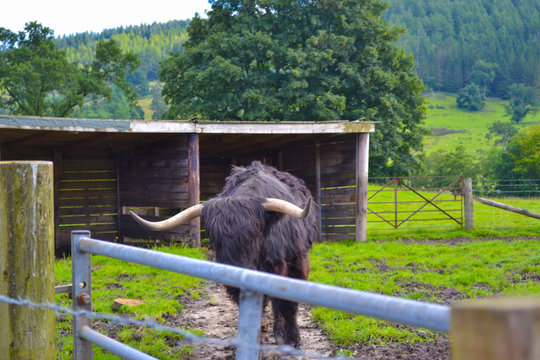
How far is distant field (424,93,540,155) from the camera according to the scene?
234ft

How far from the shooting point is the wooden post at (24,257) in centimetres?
252

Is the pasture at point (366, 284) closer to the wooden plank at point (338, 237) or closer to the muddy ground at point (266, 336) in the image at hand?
the muddy ground at point (266, 336)

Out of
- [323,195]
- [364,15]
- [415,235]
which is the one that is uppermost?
[364,15]

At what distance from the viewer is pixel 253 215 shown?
4.29 m

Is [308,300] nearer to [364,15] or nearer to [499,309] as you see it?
[499,309]

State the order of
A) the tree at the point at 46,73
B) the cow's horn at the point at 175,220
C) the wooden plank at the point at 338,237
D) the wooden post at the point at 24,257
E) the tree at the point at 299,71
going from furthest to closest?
the tree at the point at 46,73 → the tree at the point at 299,71 → the wooden plank at the point at 338,237 → the cow's horn at the point at 175,220 → the wooden post at the point at 24,257

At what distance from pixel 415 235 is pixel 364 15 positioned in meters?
12.3

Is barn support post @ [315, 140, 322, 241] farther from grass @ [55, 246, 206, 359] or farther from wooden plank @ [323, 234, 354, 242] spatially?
grass @ [55, 246, 206, 359]

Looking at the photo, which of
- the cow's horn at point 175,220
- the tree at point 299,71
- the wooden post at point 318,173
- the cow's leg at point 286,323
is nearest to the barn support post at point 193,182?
the wooden post at point 318,173

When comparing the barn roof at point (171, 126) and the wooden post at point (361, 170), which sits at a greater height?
the barn roof at point (171, 126)

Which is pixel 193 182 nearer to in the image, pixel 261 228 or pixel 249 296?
pixel 261 228

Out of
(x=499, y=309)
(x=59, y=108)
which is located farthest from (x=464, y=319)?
(x=59, y=108)

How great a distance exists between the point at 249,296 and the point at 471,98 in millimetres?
98608

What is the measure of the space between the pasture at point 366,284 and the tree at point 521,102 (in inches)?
3222
